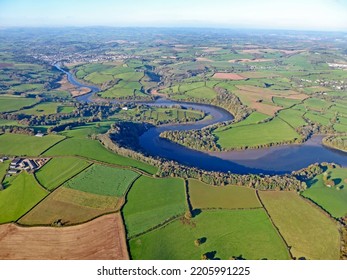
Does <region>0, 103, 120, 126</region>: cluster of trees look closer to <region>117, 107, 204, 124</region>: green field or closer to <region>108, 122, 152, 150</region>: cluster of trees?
<region>117, 107, 204, 124</region>: green field

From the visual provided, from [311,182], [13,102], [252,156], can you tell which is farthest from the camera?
[13,102]

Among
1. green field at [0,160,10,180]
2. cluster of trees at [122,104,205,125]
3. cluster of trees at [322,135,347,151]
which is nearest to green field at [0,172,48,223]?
green field at [0,160,10,180]

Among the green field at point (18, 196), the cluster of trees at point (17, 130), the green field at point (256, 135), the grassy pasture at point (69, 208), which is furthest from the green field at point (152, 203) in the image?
the cluster of trees at point (17, 130)

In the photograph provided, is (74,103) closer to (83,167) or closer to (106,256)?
(83,167)

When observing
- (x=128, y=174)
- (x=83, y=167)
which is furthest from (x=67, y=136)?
(x=128, y=174)

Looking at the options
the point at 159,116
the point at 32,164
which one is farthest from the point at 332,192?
the point at 159,116

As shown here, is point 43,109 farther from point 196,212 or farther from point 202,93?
point 196,212
